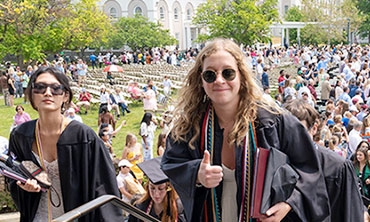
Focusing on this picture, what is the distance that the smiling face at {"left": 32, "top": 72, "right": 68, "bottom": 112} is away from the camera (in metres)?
3.43

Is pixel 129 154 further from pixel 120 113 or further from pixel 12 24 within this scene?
pixel 12 24

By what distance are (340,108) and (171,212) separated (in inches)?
391

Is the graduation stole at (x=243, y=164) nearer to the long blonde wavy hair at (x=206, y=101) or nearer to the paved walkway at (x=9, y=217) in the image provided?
the long blonde wavy hair at (x=206, y=101)

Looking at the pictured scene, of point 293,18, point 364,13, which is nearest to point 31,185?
point 364,13

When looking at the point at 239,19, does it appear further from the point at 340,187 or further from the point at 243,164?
the point at 243,164

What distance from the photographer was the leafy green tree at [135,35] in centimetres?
5066

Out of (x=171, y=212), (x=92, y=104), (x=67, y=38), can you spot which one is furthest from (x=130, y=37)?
(x=171, y=212)

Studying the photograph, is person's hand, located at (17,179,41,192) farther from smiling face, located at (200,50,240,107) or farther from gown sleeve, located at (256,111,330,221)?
gown sleeve, located at (256,111,330,221)

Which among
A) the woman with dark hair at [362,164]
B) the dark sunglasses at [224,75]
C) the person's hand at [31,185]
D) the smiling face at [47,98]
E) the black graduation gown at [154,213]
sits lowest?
the woman with dark hair at [362,164]

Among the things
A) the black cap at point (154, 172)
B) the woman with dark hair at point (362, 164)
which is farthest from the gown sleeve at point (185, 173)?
the woman with dark hair at point (362, 164)

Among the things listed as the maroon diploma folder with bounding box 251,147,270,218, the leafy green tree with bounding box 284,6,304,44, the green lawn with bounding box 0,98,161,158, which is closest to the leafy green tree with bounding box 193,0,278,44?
the green lawn with bounding box 0,98,161,158

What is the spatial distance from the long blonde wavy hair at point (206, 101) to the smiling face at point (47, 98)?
90 centimetres

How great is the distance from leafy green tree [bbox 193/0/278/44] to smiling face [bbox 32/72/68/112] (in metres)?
33.9

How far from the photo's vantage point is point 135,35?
166 ft
